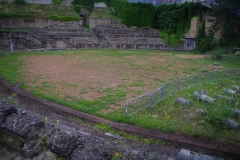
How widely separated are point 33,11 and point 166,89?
30.3 meters

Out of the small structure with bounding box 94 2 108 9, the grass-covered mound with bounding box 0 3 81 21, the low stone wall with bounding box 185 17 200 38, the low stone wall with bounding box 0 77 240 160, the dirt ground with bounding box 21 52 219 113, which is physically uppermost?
the small structure with bounding box 94 2 108 9

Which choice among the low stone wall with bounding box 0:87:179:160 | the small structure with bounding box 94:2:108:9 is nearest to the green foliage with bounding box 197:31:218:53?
the small structure with bounding box 94:2:108:9

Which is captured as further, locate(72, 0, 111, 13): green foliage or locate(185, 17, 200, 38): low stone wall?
locate(72, 0, 111, 13): green foliage

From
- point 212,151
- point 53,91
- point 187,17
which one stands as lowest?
point 212,151

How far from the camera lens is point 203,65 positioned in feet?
63.6

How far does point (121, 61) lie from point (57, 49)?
9260 millimetres

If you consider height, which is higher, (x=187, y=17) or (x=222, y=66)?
(x=187, y=17)

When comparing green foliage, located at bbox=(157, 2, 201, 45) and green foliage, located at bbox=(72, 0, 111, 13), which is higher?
green foliage, located at bbox=(72, 0, 111, 13)

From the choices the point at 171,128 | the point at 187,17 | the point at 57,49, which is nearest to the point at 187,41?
the point at 187,17

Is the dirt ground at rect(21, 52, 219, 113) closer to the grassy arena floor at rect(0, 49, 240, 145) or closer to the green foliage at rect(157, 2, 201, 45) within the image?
the grassy arena floor at rect(0, 49, 240, 145)

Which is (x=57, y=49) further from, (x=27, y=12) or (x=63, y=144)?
(x=63, y=144)

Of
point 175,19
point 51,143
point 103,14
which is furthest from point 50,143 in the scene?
point 103,14

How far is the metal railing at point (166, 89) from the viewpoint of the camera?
30.6ft

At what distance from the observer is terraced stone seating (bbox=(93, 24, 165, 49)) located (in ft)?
91.8
